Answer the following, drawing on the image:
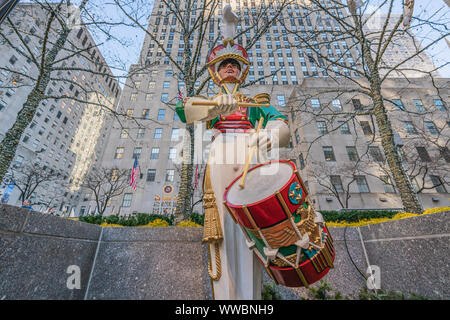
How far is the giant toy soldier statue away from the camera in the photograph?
5.28 feet

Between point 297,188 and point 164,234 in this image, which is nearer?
point 297,188

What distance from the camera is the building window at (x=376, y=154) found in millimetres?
20716

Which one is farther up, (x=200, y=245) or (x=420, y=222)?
(x=420, y=222)

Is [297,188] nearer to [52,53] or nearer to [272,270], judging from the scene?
[272,270]

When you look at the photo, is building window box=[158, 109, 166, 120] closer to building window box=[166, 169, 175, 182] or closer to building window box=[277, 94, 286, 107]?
building window box=[166, 169, 175, 182]

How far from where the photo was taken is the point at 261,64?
34.3 metres

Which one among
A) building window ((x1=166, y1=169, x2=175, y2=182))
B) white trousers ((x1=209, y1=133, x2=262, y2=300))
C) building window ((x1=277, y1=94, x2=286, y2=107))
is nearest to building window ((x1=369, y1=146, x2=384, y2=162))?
building window ((x1=277, y1=94, x2=286, y2=107))

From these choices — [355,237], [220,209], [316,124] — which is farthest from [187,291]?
[316,124]

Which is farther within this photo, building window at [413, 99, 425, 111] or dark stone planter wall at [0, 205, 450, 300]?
building window at [413, 99, 425, 111]

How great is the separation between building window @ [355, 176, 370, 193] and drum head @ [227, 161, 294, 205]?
22875 millimetres

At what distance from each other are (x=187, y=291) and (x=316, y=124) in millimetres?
23730

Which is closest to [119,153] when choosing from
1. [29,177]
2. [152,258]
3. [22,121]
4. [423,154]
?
[29,177]

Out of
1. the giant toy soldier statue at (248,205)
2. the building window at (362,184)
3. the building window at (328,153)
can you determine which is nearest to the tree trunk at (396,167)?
the giant toy soldier statue at (248,205)

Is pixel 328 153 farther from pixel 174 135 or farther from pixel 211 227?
pixel 211 227
